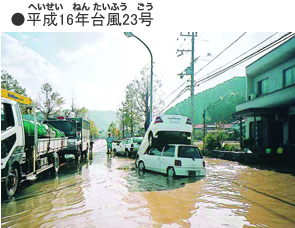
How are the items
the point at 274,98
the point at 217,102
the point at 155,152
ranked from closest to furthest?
the point at 155,152
the point at 274,98
the point at 217,102

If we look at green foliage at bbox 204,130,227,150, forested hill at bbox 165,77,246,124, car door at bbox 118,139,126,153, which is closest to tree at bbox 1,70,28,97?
car door at bbox 118,139,126,153

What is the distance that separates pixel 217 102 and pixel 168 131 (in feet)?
360

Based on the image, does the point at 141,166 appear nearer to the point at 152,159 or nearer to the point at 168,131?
the point at 152,159

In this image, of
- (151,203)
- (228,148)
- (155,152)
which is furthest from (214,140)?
(151,203)

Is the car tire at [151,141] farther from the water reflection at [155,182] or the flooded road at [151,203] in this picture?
the flooded road at [151,203]

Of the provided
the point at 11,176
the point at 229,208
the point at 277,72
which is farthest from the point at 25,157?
the point at 277,72

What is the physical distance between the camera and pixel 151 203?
6574mm

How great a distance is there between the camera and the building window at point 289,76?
17722 mm

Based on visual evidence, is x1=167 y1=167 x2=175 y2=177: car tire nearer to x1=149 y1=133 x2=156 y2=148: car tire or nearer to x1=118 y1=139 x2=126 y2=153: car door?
x1=149 y1=133 x2=156 y2=148: car tire

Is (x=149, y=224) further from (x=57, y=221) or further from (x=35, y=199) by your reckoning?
(x=35, y=199)

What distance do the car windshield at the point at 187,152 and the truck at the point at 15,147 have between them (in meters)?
5.29

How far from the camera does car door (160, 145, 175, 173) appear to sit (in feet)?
34.5

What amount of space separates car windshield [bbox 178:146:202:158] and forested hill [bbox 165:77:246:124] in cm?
9752

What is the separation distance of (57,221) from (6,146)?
2.23 metres
